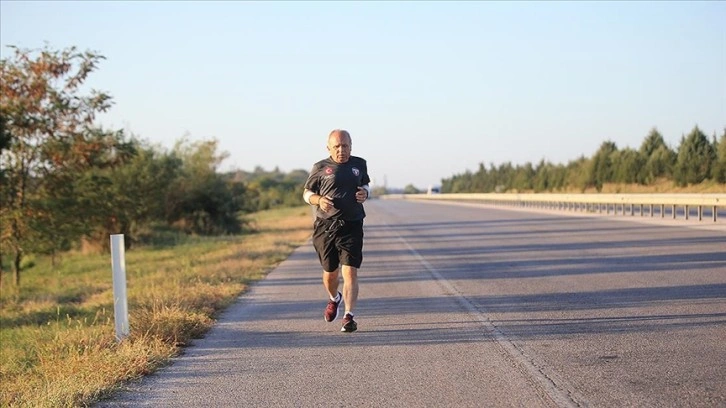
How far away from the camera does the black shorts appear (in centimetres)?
834

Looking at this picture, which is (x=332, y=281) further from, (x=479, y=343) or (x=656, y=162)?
(x=656, y=162)

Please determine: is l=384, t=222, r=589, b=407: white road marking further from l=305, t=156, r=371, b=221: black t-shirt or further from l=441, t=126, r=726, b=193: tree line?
l=441, t=126, r=726, b=193: tree line

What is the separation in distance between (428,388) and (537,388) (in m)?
0.79

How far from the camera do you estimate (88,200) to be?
24.1 m

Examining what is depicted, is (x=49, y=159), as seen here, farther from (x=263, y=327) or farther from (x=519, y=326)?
(x=519, y=326)

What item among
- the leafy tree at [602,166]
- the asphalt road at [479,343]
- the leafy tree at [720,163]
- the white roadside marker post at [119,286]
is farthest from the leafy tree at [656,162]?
the white roadside marker post at [119,286]

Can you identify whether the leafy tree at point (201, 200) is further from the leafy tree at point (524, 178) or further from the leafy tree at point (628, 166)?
the leafy tree at point (524, 178)

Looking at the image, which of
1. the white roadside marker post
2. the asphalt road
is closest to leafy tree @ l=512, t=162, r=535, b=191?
the asphalt road

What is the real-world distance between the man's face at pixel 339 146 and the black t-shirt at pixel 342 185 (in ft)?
0.21

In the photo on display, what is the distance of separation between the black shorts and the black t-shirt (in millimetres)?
83

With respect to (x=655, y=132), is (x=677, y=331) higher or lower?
lower

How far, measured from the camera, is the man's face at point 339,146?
823 cm

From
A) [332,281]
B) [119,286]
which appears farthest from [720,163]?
[119,286]

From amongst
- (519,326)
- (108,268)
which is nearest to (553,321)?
(519,326)
